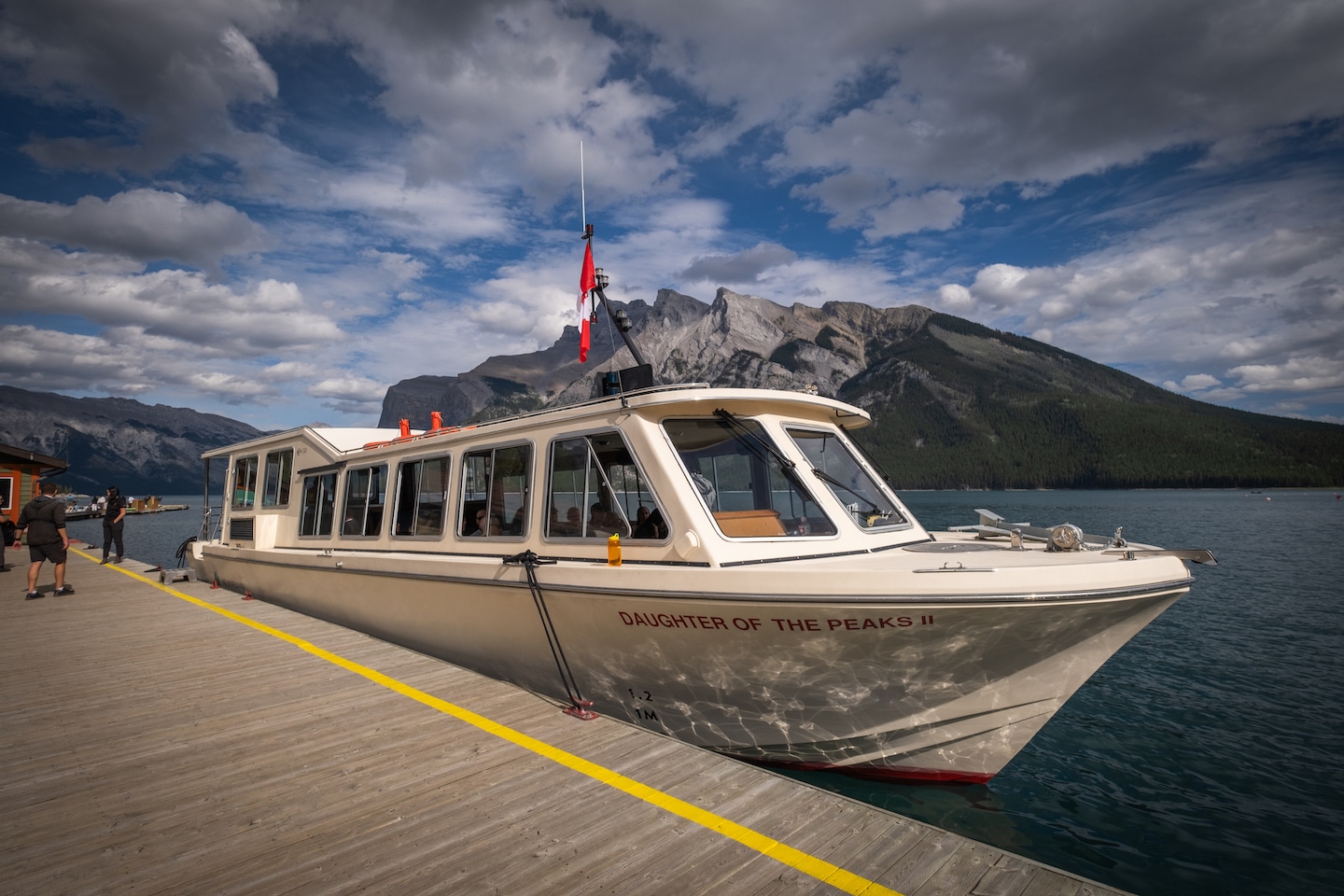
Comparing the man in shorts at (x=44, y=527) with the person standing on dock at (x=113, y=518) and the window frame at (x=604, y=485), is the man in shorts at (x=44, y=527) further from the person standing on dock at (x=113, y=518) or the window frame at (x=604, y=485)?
the window frame at (x=604, y=485)

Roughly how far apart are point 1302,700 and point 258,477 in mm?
16219

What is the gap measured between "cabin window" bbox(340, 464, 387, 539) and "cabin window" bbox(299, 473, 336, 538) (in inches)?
16.4

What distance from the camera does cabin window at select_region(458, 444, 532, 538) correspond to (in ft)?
21.4

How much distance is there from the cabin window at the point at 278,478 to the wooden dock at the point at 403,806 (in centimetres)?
430

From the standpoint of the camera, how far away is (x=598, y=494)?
19.2 feet

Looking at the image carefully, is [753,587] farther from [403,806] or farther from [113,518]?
[113,518]

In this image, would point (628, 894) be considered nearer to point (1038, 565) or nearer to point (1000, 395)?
point (1038, 565)

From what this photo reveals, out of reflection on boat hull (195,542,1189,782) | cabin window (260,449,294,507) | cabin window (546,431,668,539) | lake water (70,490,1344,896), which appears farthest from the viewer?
cabin window (260,449,294,507)

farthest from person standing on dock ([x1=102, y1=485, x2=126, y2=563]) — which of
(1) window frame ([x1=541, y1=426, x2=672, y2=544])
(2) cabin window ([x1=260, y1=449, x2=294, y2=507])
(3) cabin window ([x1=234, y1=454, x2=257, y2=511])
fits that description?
(1) window frame ([x1=541, y1=426, x2=672, y2=544])

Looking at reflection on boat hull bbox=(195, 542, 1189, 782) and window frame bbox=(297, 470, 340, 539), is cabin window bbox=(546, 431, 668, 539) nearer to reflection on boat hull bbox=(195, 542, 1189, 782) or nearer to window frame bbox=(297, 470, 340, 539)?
reflection on boat hull bbox=(195, 542, 1189, 782)

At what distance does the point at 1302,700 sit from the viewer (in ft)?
30.9

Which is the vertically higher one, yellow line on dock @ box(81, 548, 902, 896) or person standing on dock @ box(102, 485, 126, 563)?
person standing on dock @ box(102, 485, 126, 563)

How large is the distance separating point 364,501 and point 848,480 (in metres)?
6.26

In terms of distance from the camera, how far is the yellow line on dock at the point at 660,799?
123 inches
